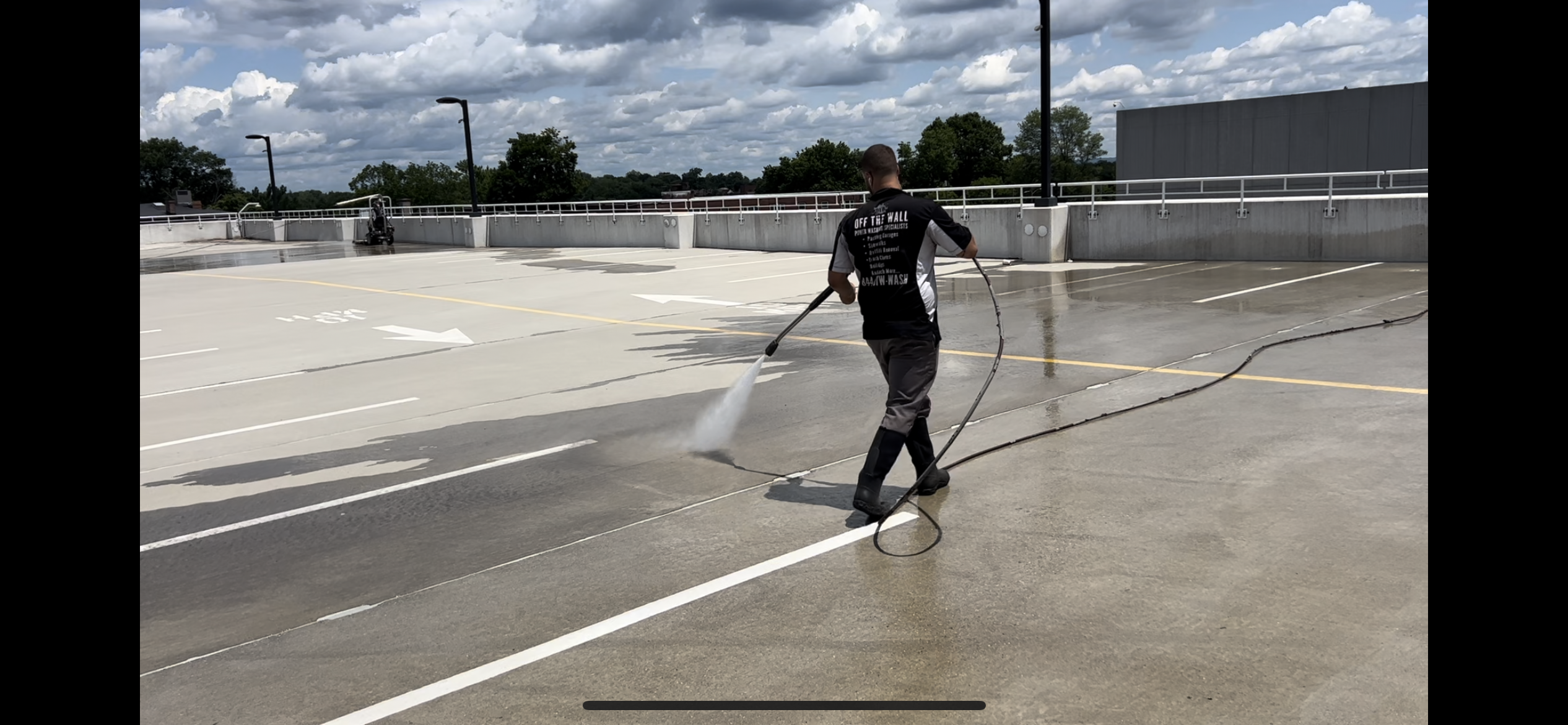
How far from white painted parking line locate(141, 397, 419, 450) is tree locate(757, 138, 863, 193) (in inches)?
4389

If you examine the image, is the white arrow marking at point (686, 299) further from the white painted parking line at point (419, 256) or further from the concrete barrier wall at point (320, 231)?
the concrete barrier wall at point (320, 231)

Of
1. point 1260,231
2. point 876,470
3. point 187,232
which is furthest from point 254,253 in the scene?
point 876,470

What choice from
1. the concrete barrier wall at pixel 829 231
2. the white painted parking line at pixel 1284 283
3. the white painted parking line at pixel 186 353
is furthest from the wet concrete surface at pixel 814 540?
the concrete barrier wall at pixel 829 231

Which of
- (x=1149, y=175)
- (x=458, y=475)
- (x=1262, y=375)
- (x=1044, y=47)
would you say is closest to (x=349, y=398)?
(x=458, y=475)

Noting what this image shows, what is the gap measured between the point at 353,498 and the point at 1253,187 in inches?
1752

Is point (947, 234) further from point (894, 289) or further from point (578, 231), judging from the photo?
point (578, 231)

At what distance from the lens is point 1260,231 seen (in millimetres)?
20922

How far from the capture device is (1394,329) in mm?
11234

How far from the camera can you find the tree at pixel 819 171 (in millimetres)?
122875
